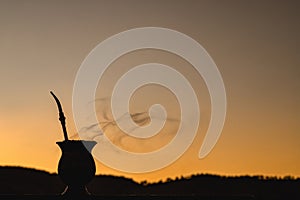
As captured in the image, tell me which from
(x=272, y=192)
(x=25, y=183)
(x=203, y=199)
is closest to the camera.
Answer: (x=203, y=199)

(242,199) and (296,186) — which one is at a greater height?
(296,186)

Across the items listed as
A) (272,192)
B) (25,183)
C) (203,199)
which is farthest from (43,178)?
(272,192)

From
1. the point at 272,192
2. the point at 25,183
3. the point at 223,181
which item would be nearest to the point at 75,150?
the point at 25,183

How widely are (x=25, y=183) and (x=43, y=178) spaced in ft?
1.29

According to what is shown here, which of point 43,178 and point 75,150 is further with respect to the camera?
point 43,178

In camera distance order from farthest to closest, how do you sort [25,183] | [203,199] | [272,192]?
[25,183], [272,192], [203,199]

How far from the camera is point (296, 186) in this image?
555 centimetres

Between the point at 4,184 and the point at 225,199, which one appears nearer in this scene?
the point at 225,199

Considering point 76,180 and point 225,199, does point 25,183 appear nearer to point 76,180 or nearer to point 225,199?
point 76,180

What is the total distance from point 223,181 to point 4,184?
2262 millimetres

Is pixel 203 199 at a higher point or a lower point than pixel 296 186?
lower

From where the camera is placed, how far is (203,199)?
16.1ft

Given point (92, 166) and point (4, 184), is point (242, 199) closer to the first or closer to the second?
point (92, 166)

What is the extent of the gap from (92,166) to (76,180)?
188 mm
